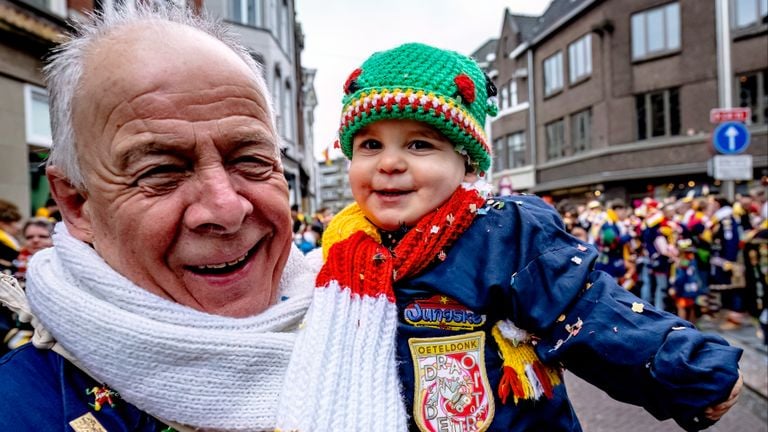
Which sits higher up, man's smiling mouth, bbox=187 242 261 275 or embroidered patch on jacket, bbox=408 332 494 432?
man's smiling mouth, bbox=187 242 261 275

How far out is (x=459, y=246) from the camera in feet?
5.76

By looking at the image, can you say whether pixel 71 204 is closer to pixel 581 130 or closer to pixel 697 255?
pixel 697 255

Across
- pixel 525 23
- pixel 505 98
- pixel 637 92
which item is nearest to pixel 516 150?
pixel 505 98

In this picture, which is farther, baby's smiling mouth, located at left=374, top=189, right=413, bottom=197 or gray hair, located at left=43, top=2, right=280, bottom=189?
baby's smiling mouth, located at left=374, top=189, right=413, bottom=197

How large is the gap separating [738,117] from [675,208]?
8.46ft

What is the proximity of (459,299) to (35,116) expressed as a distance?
9.80 m

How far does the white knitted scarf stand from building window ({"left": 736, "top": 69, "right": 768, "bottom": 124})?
23.2 m

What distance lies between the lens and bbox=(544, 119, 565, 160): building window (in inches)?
1090

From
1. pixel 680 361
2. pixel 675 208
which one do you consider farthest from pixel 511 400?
pixel 675 208

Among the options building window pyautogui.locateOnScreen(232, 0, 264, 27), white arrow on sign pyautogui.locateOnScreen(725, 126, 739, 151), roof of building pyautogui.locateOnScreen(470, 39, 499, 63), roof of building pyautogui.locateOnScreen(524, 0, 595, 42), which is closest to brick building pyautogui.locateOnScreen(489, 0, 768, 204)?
roof of building pyautogui.locateOnScreen(524, 0, 595, 42)

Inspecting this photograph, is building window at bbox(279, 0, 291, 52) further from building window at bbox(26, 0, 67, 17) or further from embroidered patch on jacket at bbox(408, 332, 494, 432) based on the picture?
embroidered patch on jacket at bbox(408, 332, 494, 432)

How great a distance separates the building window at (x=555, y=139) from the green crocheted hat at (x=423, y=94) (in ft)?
89.1

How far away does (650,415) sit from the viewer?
4906mm

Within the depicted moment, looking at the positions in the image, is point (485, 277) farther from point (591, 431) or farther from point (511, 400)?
point (591, 431)
